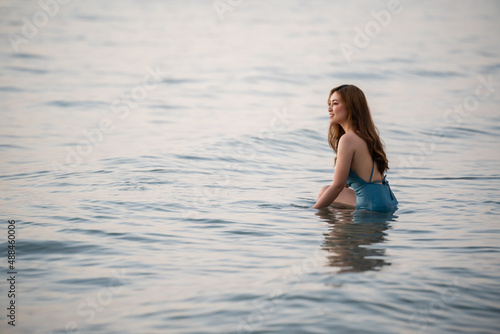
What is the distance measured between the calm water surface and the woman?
22 centimetres

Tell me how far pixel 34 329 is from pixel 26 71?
50.0 ft

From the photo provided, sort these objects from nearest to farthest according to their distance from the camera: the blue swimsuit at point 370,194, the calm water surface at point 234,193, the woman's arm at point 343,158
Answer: the calm water surface at point 234,193
the woman's arm at point 343,158
the blue swimsuit at point 370,194

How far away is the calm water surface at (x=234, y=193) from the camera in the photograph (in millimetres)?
4062

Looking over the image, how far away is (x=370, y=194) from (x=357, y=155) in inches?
17.2

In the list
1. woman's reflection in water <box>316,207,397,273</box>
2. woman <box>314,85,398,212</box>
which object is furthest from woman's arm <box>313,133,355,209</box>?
woman's reflection in water <box>316,207,397,273</box>

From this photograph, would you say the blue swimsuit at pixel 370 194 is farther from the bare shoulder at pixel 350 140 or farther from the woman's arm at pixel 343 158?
the bare shoulder at pixel 350 140

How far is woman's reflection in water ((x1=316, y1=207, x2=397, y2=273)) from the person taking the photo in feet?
15.8

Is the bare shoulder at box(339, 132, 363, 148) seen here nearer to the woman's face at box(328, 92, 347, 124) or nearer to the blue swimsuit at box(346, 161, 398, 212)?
the woman's face at box(328, 92, 347, 124)

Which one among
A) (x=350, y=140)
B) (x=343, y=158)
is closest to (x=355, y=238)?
(x=343, y=158)

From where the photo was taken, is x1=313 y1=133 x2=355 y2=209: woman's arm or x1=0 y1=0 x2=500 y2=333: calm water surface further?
x1=313 y1=133 x2=355 y2=209: woman's arm

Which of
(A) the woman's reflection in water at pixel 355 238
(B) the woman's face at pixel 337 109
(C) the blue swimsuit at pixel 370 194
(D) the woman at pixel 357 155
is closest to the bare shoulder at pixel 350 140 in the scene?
(D) the woman at pixel 357 155

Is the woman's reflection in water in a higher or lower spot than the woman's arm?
lower

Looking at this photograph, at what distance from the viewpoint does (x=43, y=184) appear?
7902 mm

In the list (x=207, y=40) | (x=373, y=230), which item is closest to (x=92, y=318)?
(x=373, y=230)
